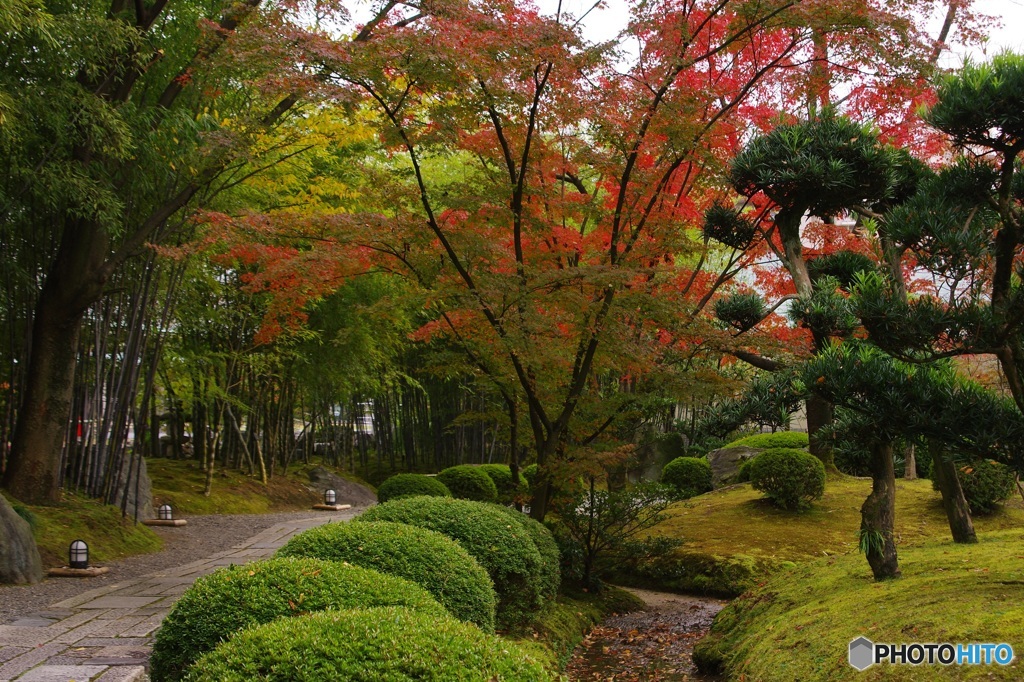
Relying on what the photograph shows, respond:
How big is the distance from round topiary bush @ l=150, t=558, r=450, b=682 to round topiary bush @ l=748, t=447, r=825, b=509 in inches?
253

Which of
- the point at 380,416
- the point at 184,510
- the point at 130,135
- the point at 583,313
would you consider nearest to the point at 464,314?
the point at 583,313

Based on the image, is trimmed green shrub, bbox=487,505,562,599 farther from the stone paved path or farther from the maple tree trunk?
the maple tree trunk

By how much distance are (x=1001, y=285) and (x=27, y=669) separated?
15.1 feet

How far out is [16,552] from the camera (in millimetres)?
5770

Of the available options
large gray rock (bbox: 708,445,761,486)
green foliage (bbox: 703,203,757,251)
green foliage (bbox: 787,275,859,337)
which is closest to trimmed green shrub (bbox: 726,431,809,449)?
large gray rock (bbox: 708,445,761,486)

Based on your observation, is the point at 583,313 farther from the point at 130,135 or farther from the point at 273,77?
the point at 130,135

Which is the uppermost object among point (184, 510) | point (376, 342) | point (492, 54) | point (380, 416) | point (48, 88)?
point (48, 88)

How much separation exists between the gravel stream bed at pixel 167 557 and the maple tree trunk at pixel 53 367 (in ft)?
4.11

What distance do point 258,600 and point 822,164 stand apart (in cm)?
409

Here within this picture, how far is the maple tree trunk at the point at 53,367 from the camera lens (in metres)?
7.37

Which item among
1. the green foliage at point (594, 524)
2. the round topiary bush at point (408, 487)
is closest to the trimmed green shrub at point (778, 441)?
the round topiary bush at point (408, 487)

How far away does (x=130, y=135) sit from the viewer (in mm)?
6500

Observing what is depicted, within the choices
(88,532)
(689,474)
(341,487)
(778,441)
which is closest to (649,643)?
(88,532)

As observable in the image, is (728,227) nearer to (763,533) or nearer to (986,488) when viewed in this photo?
(763,533)
